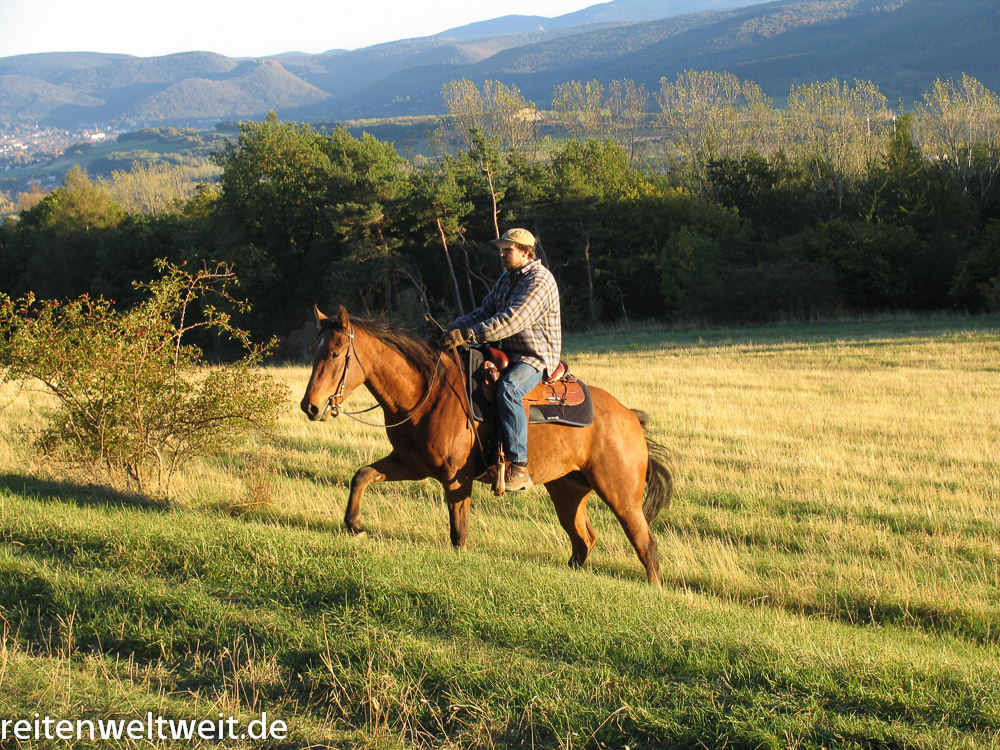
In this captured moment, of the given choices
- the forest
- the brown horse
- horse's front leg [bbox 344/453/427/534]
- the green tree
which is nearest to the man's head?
the brown horse

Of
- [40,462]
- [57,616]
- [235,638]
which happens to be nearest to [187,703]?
[235,638]

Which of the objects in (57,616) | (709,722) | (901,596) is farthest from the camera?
(901,596)

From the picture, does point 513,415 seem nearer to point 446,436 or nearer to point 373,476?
point 446,436

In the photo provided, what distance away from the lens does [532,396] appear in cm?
711

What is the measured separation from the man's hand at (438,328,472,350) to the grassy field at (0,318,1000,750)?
6.14 ft

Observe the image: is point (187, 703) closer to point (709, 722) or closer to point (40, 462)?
point (709, 722)

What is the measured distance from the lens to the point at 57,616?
5617 millimetres

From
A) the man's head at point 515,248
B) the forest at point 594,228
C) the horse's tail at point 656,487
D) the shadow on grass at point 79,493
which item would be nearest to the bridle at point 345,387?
the man's head at point 515,248

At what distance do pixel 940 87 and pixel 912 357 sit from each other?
45030 millimetres

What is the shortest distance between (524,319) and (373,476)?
1967mm

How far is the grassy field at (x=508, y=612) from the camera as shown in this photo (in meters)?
4.25

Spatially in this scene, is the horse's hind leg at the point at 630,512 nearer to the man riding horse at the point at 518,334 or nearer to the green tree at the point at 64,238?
the man riding horse at the point at 518,334

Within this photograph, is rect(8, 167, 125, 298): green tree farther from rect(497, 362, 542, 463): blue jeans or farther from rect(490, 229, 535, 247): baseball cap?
rect(497, 362, 542, 463): blue jeans

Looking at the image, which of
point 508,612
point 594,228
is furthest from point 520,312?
point 594,228
